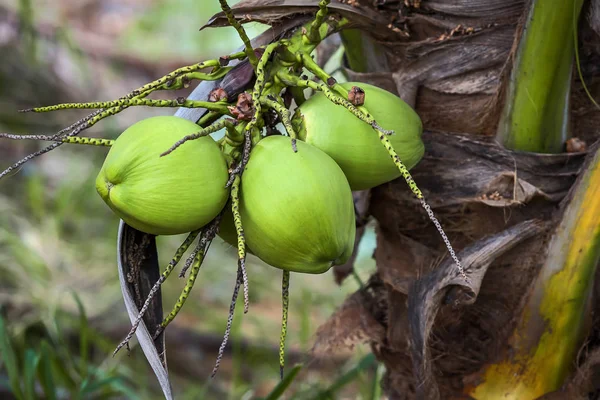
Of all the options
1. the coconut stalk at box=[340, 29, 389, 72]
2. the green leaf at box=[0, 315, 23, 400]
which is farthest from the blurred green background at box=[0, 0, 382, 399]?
the coconut stalk at box=[340, 29, 389, 72]

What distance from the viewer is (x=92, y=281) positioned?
8.43 feet

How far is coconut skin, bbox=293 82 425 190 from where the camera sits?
80 centimetres

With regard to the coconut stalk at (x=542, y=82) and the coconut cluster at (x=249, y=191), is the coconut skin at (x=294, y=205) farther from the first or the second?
the coconut stalk at (x=542, y=82)

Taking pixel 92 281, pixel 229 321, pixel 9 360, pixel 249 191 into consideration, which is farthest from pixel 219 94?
pixel 92 281

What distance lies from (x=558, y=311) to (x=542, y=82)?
32cm

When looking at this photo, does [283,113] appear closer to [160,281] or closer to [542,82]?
[160,281]

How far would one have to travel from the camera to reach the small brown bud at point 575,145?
98cm

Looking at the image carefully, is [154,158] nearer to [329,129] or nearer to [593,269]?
[329,129]

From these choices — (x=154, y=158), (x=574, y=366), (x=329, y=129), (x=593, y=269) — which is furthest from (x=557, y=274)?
(x=154, y=158)

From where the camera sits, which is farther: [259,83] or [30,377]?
[30,377]

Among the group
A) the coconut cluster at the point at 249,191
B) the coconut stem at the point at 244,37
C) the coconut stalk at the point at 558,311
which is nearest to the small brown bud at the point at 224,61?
the coconut stem at the point at 244,37

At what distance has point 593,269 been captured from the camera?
94 cm

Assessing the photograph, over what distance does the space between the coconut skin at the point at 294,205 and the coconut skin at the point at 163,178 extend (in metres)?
0.04

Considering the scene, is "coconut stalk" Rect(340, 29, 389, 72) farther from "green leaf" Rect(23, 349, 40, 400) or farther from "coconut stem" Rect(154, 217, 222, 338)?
"green leaf" Rect(23, 349, 40, 400)
